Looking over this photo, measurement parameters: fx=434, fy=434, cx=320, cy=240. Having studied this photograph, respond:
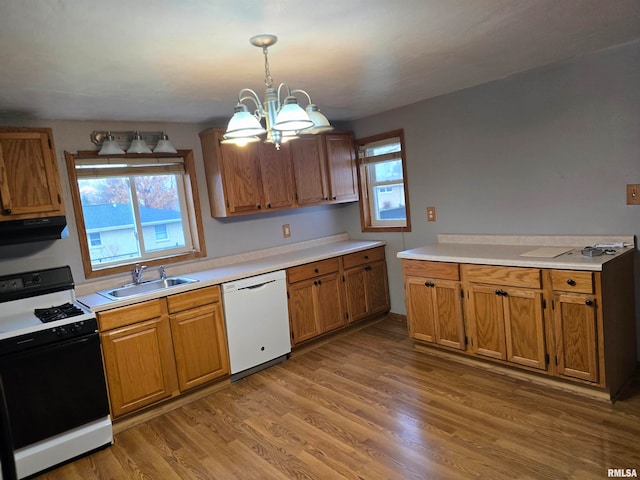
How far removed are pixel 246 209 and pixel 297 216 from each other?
829 mm

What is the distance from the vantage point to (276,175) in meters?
3.99

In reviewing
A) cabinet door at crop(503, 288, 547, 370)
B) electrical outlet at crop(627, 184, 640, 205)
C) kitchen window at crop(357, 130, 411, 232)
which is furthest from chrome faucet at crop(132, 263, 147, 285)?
electrical outlet at crop(627, 184, 640, 205)

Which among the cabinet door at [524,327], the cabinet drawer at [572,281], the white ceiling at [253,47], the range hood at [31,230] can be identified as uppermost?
the white ceiling at [253,47]

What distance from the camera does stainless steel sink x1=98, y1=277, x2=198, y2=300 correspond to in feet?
10.3

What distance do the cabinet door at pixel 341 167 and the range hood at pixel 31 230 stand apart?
2433mm

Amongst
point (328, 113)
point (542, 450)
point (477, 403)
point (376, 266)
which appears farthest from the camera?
point (376, 266)

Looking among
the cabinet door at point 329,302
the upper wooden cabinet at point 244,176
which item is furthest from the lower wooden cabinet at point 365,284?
the upper wooden cabinet at point 244,176

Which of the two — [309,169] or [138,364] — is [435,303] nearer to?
[309,169]

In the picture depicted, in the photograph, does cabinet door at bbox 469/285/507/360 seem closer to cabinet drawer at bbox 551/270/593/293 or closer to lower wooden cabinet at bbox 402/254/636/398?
lower wooden cabinet at bbox 402/254/636/398

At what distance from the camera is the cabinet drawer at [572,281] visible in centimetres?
253

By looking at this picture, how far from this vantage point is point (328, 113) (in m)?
4.10

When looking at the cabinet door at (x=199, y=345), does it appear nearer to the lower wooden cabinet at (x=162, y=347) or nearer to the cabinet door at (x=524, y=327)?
the lower wooden cabinet at (x=162, y=347)

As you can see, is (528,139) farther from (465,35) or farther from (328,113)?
(328,113)

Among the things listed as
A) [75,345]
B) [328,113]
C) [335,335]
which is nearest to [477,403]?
[335,335]
